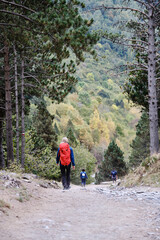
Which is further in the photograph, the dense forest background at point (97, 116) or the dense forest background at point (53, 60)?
the dense forest background at point (97, 116)

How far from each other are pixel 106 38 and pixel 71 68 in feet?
7.41

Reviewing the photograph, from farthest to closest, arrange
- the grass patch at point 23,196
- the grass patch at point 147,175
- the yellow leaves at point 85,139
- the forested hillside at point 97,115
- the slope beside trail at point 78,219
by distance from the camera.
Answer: the forested hillside at point 97,115
the yellow leaves at point 85,139
the grass patch at point 147,175
the grass patch at point 23,196
the slope beside trail at point 78,219

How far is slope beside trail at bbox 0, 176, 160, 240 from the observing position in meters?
3.71

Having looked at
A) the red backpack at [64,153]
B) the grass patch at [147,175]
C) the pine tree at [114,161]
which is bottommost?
the pine tree at [114,161]

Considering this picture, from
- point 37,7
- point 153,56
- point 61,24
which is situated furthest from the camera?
point 153,56

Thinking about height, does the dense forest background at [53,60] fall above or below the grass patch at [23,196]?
above

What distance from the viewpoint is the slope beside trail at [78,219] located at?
3711mm

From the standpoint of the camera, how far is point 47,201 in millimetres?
6629

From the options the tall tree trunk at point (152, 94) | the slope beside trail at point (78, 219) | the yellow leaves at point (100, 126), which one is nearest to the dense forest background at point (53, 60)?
the tall tree trunk at point (152, 94)

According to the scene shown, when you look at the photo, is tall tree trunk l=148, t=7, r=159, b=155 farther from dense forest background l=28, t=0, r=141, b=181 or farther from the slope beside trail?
dense forest background l=28, t=0, r=141, b=181

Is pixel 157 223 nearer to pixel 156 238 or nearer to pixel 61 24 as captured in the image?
pixel 156 238

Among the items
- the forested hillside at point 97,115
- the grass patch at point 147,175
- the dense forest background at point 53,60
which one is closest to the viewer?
the dense forest background at point 53,60

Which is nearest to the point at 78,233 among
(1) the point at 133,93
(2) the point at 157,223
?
(2) the point at 157,223

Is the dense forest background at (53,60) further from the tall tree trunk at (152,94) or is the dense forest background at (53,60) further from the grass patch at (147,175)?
the grass patch at (147,175)
